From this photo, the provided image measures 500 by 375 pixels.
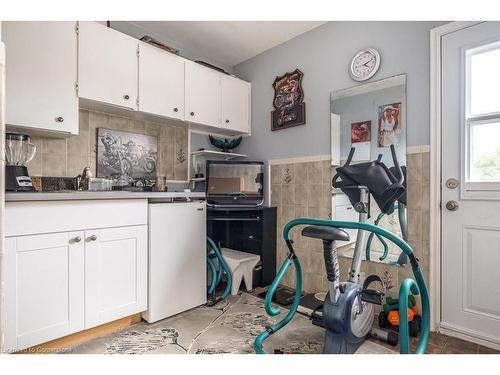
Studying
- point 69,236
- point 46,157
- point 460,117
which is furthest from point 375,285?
point 46,157

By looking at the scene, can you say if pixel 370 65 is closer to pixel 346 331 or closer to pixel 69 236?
pixel 346 331

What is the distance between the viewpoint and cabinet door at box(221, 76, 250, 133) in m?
2.98

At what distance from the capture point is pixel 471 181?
182 cm

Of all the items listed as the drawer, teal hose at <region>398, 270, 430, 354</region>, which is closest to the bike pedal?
teal hose at <region>398, 270, 430, 354</region>

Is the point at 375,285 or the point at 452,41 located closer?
the point at 452,41

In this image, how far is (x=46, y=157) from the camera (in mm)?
2148

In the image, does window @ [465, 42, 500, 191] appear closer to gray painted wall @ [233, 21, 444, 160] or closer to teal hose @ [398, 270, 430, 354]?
gray painted wall @ [233, 21, 444, 160]

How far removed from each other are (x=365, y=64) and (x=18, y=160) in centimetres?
271

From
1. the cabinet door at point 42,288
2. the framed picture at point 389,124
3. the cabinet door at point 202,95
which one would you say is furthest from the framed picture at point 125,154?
the framed picture at point 389,124

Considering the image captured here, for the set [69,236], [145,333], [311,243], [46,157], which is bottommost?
[145,333]

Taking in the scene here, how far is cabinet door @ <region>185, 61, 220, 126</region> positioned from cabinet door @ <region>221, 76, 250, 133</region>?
9 cm

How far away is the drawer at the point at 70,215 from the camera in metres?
1.46

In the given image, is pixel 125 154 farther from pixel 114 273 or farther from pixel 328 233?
pixel 328 233
